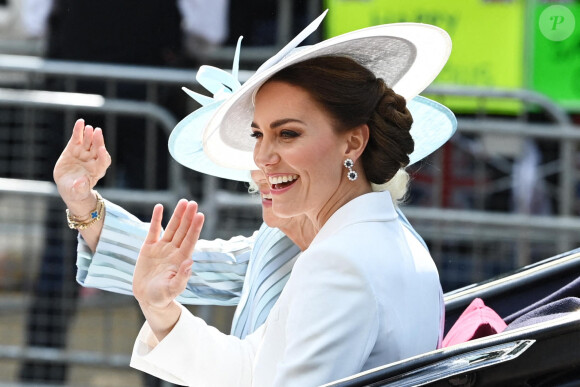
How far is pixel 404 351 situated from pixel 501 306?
26.5 inches

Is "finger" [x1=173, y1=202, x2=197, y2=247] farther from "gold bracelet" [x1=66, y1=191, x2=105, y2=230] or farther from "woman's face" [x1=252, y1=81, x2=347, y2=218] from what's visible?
"gold bracelet" [x1=66, y1=191, x2=105, y2=230]

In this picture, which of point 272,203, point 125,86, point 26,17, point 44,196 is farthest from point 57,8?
point 272,203

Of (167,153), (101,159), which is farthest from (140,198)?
(101,159)

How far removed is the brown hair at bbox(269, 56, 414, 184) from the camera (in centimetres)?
227

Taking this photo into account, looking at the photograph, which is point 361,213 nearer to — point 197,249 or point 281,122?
point 281,122

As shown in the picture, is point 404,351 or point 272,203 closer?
point 404,351

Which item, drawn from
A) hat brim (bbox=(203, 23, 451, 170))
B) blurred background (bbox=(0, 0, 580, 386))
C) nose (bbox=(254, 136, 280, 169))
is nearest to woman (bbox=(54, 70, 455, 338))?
hat brim (bbox=(203, 23, 451, 170))

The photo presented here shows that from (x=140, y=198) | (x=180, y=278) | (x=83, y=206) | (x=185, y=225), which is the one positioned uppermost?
(x=140, y=198)

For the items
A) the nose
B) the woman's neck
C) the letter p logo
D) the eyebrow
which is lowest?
the woman's neck

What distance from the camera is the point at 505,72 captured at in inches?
239

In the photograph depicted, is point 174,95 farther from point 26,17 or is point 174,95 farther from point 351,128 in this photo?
point 351,128

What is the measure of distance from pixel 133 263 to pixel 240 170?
33cm

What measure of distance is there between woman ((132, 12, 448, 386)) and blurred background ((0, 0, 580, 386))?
7.32ft

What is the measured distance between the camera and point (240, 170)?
9.32ft
